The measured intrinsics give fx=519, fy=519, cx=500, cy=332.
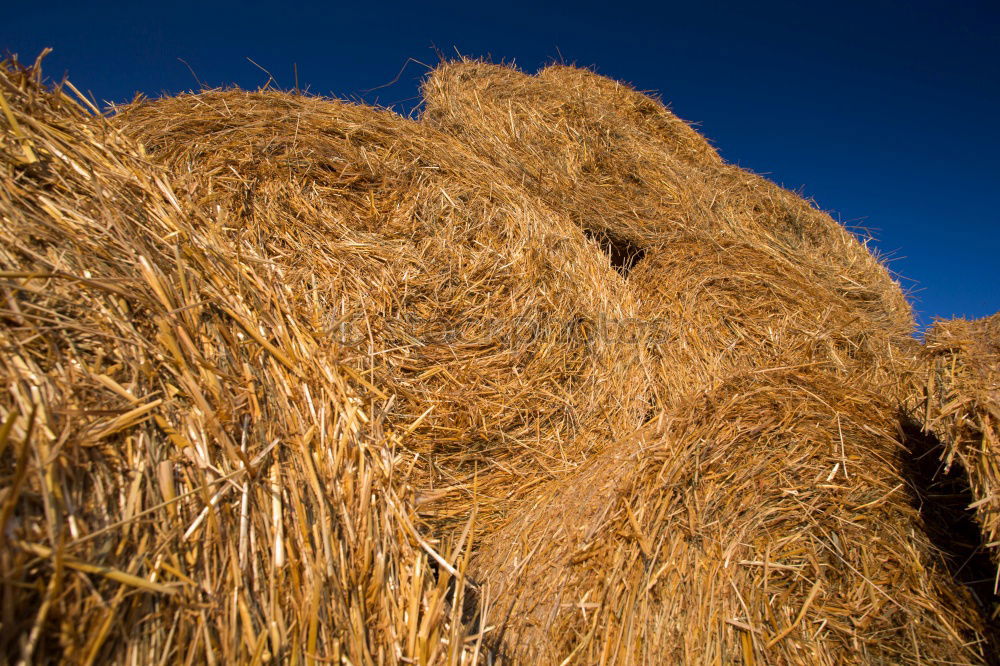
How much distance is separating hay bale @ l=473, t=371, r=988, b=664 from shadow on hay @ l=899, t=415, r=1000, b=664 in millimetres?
33

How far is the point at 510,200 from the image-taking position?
2.53m

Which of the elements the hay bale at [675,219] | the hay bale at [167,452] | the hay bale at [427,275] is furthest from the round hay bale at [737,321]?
the hay bale at [167,452]

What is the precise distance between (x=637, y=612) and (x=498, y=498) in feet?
1.87

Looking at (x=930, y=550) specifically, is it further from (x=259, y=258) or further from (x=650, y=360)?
(x=259, y=258)

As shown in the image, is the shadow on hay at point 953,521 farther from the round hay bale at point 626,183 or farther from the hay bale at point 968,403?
the round hay bale at point 626,183

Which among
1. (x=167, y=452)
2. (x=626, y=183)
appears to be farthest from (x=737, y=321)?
(x=167, y=452)

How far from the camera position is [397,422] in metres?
A: 1.62

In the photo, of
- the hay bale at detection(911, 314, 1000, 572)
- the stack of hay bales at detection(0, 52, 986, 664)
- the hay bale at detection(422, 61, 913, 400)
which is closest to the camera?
the stack of hay bales at detection(0, 52, 986, 664)

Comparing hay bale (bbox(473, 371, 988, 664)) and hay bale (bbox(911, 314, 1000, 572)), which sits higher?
hay bale (bbox(911, 314, 1000, 572))

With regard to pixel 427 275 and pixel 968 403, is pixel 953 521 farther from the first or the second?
pixel 427 275

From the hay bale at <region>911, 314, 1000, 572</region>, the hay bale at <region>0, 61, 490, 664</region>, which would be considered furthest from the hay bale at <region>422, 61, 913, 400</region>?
the hay bale at <region>0, 61, 490, 664</region>

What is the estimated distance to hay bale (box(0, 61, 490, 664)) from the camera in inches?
31.6

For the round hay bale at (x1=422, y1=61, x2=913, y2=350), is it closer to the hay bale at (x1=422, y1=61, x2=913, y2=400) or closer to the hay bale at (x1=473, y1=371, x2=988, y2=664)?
the hay bale at (x1=422, y1=61, x2=913, y2=400)

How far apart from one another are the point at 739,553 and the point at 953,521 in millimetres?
634
